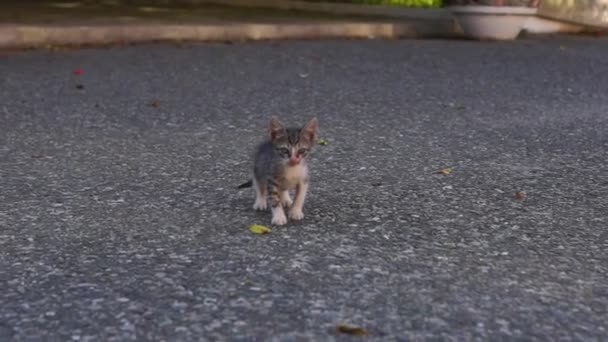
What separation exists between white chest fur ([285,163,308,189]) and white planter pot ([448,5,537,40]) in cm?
964

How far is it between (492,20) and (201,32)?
4.47 m

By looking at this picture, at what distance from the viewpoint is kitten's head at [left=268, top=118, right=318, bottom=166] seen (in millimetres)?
3861

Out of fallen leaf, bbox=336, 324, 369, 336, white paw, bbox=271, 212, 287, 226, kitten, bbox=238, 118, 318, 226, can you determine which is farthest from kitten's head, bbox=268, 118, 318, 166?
fallen leaf, bbox=336, 324, 369, 336

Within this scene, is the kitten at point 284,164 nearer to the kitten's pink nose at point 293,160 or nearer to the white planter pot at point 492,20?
the kitten's pink nose at point 293,160

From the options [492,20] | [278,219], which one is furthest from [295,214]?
[492,20]

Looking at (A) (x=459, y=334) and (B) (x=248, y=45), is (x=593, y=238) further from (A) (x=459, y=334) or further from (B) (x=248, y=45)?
(B) (x=248, y=45)

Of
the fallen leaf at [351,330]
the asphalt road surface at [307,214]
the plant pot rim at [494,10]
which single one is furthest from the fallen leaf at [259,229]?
the plant pot rim at [494,10]

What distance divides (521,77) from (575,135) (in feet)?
11.1

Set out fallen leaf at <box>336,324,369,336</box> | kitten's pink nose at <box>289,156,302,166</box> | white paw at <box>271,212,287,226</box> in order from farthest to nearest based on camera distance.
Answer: white paw at <box>271,212,287,226</box>, kitten's pink nose at <box>289,156,302,166</box>, fallen leaf at <box>336,324,369,336</box>

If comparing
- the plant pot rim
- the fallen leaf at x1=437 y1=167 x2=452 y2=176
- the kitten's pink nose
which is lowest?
the fallen leaf at x1=437 y1=167 x2=452 y2=176

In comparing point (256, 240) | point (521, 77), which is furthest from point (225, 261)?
point (521, 77)

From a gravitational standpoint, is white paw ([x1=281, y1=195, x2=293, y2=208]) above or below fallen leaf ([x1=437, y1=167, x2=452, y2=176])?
above

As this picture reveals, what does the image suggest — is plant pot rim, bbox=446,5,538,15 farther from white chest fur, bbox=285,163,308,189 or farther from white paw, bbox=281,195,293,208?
white chest fur, bbox=285,163,308,189

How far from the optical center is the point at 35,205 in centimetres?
430
